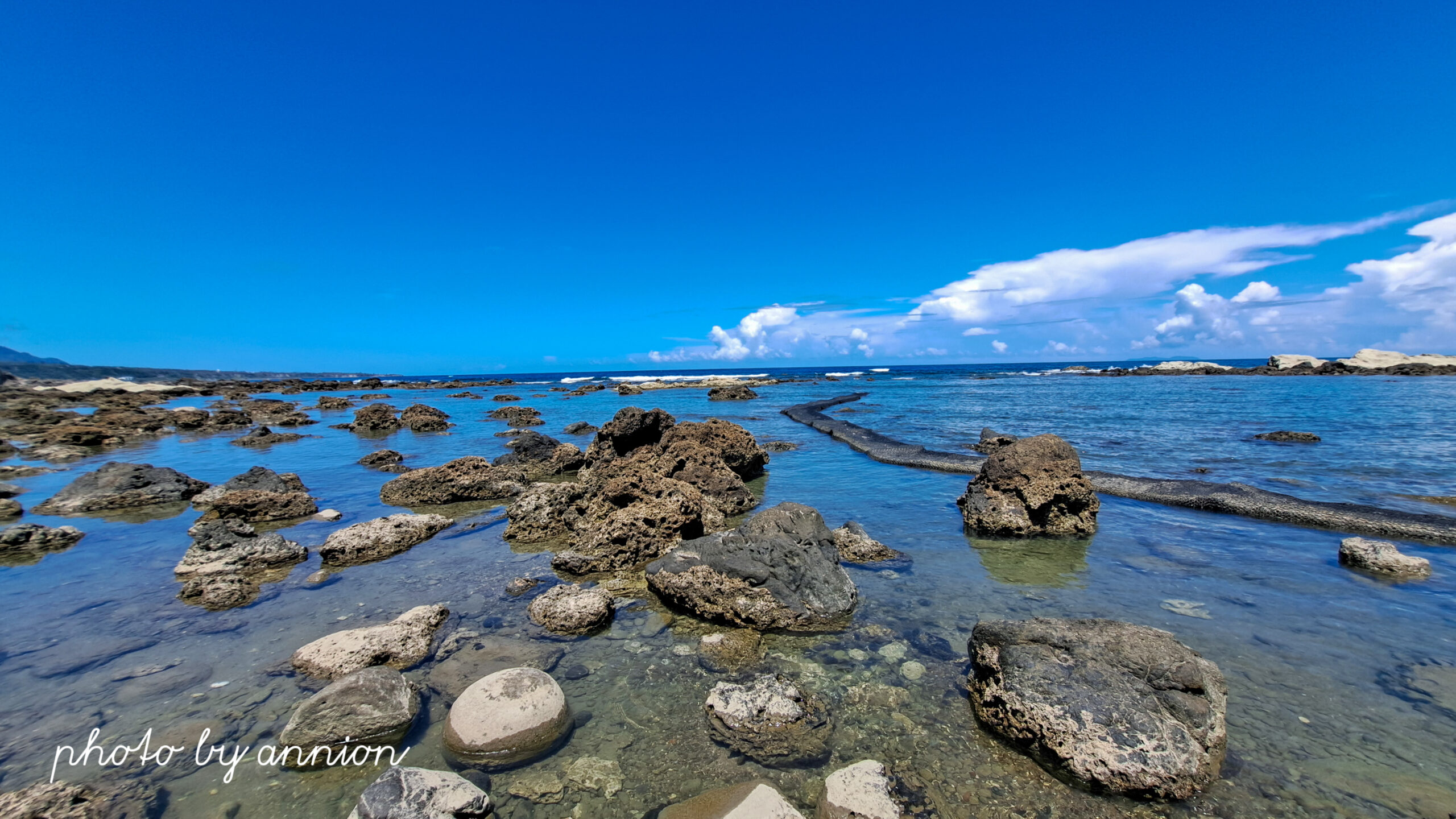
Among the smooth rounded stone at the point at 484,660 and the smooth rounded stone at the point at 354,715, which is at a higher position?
the smooth rounded stone at the point at 354,715

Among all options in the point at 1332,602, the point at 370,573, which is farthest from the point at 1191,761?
the point at 370,573

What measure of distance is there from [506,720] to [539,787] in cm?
58

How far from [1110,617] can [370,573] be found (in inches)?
377

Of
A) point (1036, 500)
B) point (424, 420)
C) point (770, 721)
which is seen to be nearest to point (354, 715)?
point (770, 721)

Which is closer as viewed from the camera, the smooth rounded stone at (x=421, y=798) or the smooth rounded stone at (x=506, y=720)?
the smooth rounded stone at (x=421, y=798)

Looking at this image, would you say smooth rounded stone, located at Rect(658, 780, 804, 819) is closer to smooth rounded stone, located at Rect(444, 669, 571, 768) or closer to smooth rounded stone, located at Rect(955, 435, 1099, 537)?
smooth rounded stone, located at Rect(444, 669, 571, 768)

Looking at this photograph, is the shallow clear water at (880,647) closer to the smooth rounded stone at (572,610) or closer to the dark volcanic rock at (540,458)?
the smooth rounded stone at (572,610)

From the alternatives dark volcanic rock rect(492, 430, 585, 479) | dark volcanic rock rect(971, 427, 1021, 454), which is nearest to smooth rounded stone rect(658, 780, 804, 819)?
dark volcanic rock rect(492, 430, 585, 479)

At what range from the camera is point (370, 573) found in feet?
25.6

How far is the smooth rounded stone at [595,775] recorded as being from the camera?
379 centimetres

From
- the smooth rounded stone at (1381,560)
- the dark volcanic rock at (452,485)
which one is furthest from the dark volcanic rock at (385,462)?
the smooth rounded stone at (1381,560)

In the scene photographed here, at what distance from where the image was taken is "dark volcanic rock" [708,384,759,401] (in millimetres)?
46750

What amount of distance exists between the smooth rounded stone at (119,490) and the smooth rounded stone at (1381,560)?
68.3 ft

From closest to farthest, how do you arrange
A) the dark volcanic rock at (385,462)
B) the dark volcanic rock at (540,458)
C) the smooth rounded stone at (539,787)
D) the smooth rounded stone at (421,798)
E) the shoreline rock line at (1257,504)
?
the smooth rounded stone at (421,798), the smooth rounded stone at (539,787), the shoreline rock line at (1257,504), the dark volcanic rock at (540,458), the dark volcanic rock at (385,462)
